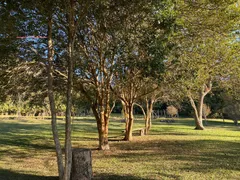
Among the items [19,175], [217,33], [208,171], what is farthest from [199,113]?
[19,175]

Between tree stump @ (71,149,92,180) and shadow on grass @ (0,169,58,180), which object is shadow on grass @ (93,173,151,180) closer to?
tree stump @ (71,149,92,180)

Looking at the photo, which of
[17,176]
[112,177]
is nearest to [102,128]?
[112,177]

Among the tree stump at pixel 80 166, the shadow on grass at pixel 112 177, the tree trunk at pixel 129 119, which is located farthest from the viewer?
the tree trunk at pixel 129 119

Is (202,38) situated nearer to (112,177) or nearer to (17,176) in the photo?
(112,177)

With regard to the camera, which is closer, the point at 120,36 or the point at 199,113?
the point at 120,36

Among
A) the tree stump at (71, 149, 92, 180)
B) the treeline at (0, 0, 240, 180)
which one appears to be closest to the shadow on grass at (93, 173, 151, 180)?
the tree stump at (71, 149, 92, 180)

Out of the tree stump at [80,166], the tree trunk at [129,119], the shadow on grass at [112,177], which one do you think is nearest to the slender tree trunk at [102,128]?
the tree trunk at [129,119]

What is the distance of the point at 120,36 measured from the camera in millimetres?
8742

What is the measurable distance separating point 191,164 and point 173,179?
2.36 meters

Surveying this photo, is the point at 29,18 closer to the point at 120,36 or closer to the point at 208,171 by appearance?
the point at 120,36

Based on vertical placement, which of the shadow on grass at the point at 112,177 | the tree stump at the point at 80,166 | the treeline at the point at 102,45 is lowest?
the shadow on grass at the point at 112,177

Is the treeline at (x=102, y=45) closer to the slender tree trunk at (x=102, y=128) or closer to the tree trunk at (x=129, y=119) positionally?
the slender tree trunk at (x=102, y=128)

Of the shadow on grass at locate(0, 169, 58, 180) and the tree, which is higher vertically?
the tree

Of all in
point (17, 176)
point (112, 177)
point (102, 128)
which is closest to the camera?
point (112, 177)
